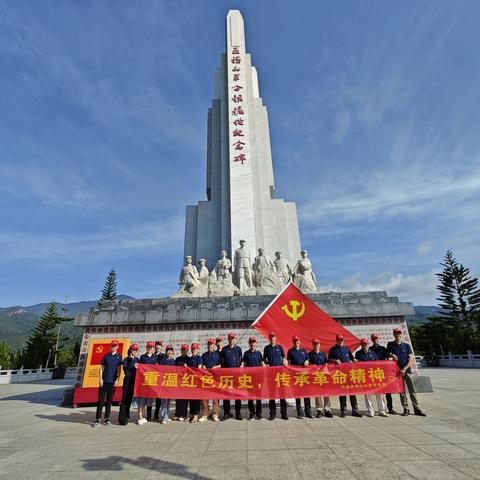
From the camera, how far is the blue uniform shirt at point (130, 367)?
19.9 ft

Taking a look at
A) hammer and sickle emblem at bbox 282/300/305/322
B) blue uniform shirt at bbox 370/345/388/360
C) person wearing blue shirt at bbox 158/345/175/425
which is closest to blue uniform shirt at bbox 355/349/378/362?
blue uniform shirt at bbox 370/345/388/360

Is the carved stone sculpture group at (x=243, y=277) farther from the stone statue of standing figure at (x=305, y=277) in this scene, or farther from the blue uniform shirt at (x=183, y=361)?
the blue uniform shirt at (x=183, y=361)

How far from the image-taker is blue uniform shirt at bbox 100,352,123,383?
6043 millimetres

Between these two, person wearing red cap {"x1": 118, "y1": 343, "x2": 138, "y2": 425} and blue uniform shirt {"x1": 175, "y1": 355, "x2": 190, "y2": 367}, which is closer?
person wearing red cap {"x1": 118, "y1": 343, "x2": 138, "y2": 425}

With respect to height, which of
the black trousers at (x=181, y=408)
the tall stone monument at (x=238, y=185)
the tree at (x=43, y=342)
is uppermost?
the tall stone monument at (x=238, y=185)

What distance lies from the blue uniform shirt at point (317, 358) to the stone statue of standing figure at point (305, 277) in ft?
20.7

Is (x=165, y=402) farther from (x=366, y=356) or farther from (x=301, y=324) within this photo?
(x=366, y=356)

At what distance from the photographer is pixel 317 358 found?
6117mm

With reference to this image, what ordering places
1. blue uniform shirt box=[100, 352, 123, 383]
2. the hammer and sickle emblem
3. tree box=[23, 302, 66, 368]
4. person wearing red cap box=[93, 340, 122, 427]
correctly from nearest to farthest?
person wearing red cap box=[93, 340, 122, 427]
blue uniform shirt box=[100, 352, 123, 383]
the hammer and sickle emblem
tree box=[23, 302, 66, 368]

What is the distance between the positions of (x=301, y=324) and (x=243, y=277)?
767cm

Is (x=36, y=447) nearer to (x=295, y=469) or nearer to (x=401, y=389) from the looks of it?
(x=295, y=469)

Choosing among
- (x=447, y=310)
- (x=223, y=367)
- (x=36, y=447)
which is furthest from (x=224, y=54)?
(x=447, y=310)

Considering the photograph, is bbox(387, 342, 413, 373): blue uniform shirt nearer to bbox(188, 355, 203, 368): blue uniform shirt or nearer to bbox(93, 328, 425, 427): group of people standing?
bbox(93, 328, 425, 427): group of people standing

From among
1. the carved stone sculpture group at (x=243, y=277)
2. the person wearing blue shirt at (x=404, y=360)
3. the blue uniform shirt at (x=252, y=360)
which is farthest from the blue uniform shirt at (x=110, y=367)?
the carved stone sculpture group at (x=243, y=277)
